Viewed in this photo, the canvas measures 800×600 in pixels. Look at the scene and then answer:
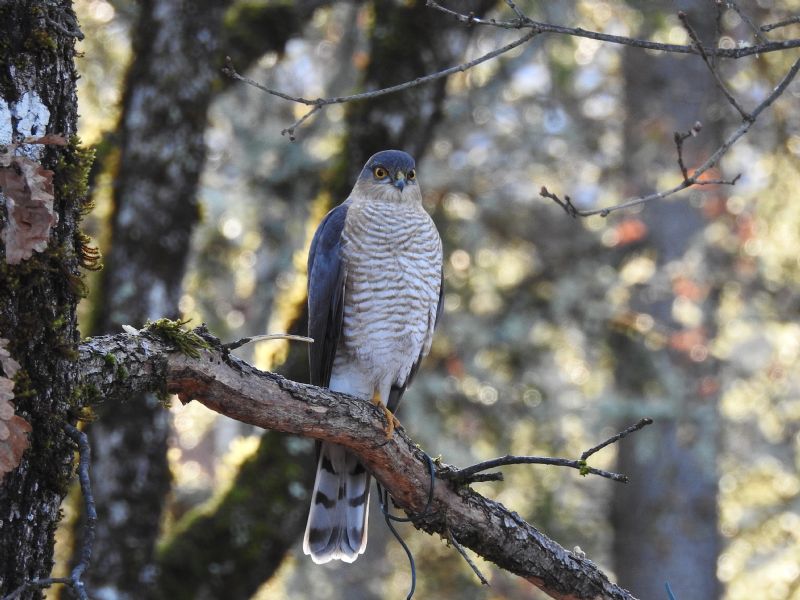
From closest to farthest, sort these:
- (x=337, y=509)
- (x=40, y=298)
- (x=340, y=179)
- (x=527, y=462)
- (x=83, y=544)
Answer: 1. (x=83, y=544)
2. (x=40, y=298)
3. (x=527, y=462)
4. (x=337, y=509)
5. (x=340, y=179)

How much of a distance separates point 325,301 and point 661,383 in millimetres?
5526

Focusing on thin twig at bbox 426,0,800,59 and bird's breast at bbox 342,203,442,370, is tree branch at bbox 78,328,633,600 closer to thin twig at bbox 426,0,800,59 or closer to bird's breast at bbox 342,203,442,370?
bird's breast at bbox 342,203,442,370

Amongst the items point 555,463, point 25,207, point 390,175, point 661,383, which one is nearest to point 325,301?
point 390,175

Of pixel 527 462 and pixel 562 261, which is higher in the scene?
pixel 562 261

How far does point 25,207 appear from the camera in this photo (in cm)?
210

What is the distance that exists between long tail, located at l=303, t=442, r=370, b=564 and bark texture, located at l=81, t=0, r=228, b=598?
1.19 metres

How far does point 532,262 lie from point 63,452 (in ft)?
28.9

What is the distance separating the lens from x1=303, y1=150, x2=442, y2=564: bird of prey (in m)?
4.25

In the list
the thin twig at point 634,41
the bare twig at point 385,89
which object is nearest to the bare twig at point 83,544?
the bare twig at point 385,89

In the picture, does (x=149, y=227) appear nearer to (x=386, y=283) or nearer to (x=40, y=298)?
A: (x=386, y=283)

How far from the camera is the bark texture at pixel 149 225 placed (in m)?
5.04

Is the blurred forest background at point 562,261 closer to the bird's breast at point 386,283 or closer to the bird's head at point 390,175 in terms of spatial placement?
the bird's head at point 390,175

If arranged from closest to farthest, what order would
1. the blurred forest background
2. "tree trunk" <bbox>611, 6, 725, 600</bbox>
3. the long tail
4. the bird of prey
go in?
the long tail, the bird of prey, the blurred forest background, "tree trunk" <bbox>611, 6, 725, 600</bbox>

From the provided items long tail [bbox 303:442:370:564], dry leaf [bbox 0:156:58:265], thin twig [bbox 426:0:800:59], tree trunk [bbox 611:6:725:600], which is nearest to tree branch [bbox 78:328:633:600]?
dry leaf [bbox 0:156:58:265]
